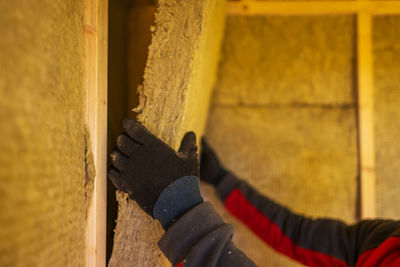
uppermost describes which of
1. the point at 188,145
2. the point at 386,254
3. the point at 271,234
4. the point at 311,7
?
the point at 311,7

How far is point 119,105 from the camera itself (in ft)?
2.84

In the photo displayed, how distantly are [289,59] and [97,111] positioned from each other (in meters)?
Answer: 0.94

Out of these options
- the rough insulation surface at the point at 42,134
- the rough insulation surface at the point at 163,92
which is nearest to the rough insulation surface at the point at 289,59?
the rough insulation surface at the point at 163,92

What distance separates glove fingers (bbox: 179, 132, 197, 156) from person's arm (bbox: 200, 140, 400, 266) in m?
0.48

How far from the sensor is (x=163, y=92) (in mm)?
636

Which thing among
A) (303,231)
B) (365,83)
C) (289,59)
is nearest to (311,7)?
(289,59)

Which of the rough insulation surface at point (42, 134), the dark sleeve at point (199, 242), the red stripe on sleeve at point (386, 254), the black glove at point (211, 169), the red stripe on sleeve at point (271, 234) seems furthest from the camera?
the black glove at point (211, 169)

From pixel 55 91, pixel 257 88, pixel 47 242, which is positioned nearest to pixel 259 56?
pixel 257 88

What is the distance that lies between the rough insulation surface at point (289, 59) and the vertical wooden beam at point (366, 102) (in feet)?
0.13

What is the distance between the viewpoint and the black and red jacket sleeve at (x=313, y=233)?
77cm

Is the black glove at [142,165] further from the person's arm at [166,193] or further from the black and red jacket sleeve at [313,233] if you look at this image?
the black and red jacket sleeve at [313,233]

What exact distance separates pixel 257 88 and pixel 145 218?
84 centimetres

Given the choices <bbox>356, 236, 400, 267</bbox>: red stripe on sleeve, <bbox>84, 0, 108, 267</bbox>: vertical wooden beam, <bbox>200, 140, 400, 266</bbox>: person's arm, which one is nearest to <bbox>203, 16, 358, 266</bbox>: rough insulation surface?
<bbox>200, 140, 400, 266</bbox>: person's arm

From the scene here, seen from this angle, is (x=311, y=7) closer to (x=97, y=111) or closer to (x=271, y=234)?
(x=271, y=234)
